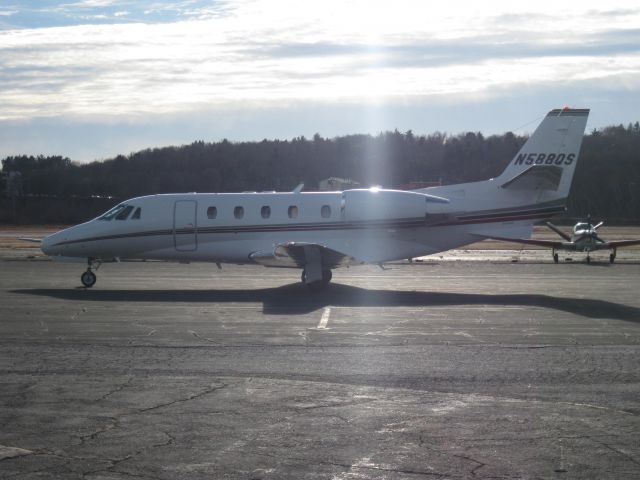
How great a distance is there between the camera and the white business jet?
24594 mm

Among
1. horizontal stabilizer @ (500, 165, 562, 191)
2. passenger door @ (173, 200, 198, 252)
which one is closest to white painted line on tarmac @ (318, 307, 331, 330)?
passenger door @ (173, 200, 198, 252)

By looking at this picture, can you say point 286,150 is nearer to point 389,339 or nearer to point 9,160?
point 9,160

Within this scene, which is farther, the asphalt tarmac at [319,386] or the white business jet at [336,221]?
the white business jet at [336,221]

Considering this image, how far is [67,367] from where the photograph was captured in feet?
42.4

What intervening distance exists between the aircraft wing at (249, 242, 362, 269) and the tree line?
58112mm

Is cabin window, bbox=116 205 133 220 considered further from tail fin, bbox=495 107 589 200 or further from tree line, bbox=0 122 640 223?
tree line, bbox=0 122 640 223

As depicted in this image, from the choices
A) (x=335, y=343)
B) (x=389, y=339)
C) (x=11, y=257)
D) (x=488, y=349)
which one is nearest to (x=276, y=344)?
(x=335, y=343)

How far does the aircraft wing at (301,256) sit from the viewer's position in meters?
24.0

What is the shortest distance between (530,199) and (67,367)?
1548 cm

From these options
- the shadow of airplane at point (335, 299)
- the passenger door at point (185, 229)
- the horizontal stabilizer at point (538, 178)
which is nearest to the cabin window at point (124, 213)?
the passenger door at point (185, 229)

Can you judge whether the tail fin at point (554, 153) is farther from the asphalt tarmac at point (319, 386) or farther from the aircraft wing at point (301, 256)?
the aircraft wing at point (301, 256)

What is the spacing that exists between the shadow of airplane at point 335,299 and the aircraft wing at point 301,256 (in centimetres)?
78

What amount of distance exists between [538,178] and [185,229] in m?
10.4

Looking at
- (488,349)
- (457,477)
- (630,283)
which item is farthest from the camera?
(630,283)
